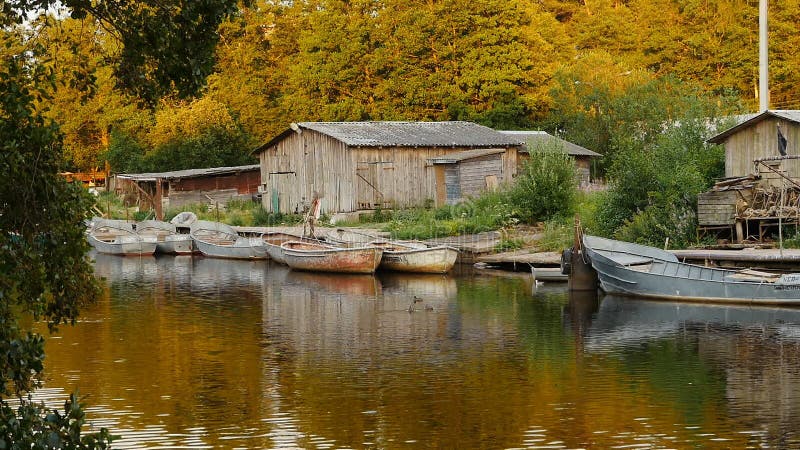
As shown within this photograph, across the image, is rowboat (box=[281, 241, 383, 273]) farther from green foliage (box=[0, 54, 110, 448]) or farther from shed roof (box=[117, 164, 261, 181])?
green foliage (box=[0, 54, 110, 448])

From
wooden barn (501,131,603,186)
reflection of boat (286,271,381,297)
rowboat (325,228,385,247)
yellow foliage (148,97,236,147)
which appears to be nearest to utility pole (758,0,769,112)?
wooden barn (501,131,603,186)

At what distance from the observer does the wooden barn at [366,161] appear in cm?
5222

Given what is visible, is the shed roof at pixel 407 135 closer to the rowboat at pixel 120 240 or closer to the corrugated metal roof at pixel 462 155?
the corrugated metal roof at pixel 462 155

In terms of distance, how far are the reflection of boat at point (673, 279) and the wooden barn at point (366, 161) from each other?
19401 millimetres

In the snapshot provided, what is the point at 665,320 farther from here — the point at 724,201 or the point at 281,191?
the point at 281,191

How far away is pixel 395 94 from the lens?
69.8 metres

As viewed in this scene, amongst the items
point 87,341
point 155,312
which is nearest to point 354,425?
point 87,341

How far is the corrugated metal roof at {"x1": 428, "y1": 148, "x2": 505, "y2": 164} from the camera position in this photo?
5216 cm

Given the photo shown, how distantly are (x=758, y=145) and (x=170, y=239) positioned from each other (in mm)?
28293

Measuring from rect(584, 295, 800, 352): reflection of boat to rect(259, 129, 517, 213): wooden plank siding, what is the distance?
70.9ft

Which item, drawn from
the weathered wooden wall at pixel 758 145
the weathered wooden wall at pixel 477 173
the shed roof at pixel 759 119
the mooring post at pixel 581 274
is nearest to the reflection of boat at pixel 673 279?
the mooring post at pixel 581 274

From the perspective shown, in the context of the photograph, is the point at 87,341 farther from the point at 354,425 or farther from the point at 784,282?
the point at 784,282

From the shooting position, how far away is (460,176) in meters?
52.7

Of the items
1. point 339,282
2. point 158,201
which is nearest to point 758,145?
point 339,282
